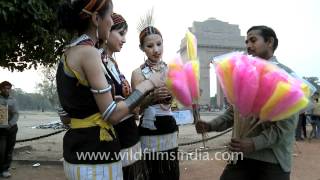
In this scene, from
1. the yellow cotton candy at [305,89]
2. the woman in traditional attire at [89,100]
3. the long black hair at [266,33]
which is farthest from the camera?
the long black hair at [266,33]

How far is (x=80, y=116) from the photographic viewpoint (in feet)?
7.36

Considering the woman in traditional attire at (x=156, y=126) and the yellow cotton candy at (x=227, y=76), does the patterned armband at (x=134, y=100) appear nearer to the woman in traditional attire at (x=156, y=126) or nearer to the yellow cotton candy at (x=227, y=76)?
the yellow cotton candy at (x=227, y=76)

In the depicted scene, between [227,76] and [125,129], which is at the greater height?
[227,76]

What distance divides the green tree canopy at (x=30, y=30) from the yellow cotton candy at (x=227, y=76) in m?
2.89

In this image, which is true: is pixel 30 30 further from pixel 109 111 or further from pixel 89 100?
pixel 109 111

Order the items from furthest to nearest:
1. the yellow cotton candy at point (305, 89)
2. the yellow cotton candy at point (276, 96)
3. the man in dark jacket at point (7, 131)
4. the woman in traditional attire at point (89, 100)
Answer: the man in dark jacket at point (7, 131), the yellow cotton candy at point (305, 89), the yellow cotton candy at point (276, 96), the woman in traditional attire at point (89, 100)

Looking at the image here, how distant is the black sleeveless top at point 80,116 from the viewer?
2.22m

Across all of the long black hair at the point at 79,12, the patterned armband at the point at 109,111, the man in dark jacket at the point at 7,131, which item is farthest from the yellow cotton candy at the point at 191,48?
Answer: the man in dark jacket at the point at 7,131

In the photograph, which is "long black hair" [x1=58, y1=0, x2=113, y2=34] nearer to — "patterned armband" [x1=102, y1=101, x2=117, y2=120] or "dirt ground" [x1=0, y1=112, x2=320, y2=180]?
"patterned armband" [x1=102, y1=101, x2=117, y2=120]

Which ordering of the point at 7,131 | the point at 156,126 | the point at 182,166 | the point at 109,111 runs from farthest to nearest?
1. the point at 182,166
2. the point at 7,131
3. the point at 156,126
4. the point at 109,111

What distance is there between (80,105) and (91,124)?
0.40ft

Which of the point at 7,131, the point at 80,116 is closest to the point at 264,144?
the point at 80,116

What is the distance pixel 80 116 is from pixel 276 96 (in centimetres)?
114

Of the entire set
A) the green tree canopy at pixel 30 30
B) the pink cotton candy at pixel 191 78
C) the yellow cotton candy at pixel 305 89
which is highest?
the green tree canopy at pixel 30 30
